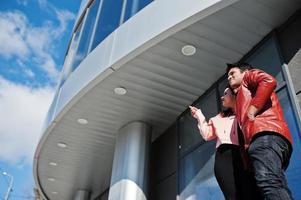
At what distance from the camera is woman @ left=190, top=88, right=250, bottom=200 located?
2.48 metres

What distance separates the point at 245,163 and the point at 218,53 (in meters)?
2.92

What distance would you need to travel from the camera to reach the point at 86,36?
7.28m

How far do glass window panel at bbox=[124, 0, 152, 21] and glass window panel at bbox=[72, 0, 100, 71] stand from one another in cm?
138

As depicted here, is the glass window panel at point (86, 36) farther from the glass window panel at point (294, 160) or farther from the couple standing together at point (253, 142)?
the couple standing together at point (253, 142)

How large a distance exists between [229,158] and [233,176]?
0.15 m

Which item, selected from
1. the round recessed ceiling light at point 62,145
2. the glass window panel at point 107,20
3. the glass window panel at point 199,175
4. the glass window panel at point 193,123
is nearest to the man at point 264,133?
the glass window panel at point 199,175

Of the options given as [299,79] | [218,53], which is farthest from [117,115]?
[299,79]

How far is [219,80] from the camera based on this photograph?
18.4 ft

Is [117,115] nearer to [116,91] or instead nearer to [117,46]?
[116,91]

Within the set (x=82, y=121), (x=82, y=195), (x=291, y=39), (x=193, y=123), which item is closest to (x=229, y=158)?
(x=291, y=39)

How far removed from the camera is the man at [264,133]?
6.73ft

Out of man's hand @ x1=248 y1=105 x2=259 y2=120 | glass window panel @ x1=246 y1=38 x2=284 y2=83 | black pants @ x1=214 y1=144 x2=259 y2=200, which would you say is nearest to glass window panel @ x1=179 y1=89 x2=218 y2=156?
glass window panel @ x1=246 y1=38 x2=284 y2=83

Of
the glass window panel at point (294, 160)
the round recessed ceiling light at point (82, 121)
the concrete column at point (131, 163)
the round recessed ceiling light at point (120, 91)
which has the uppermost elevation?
the round recessed ceiling light at point (82, 121)

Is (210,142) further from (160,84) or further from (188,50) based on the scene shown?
(188,50)
